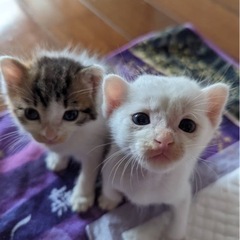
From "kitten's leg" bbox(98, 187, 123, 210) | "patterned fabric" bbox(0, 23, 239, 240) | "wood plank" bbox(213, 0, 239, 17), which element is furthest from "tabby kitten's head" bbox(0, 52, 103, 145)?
"wood plank" bbox(213, 0, 239, 17)

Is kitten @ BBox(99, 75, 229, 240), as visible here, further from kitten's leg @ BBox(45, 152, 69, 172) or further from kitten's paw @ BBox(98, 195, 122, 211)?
kitten's leg @ BBox(45, 152, 69, 172)

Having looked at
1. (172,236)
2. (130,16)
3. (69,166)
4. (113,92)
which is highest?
(130,16)

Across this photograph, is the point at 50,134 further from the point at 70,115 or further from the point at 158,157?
the point at 158,157

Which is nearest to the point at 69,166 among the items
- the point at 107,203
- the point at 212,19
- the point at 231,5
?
the point at 107,203

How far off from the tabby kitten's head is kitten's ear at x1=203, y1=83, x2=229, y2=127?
9.6 inches

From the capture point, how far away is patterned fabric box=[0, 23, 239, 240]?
1018mm

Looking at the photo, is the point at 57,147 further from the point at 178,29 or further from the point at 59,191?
the point at 178,29

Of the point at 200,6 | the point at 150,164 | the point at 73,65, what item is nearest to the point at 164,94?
the point at 150,164

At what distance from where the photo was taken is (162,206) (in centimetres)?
107

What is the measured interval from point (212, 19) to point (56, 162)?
866 mm

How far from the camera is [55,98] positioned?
0.86 m

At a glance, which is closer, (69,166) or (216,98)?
(216,98)

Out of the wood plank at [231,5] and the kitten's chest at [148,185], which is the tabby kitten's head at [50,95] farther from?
the wood plank at [231,5]

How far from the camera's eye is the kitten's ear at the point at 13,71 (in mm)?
873
